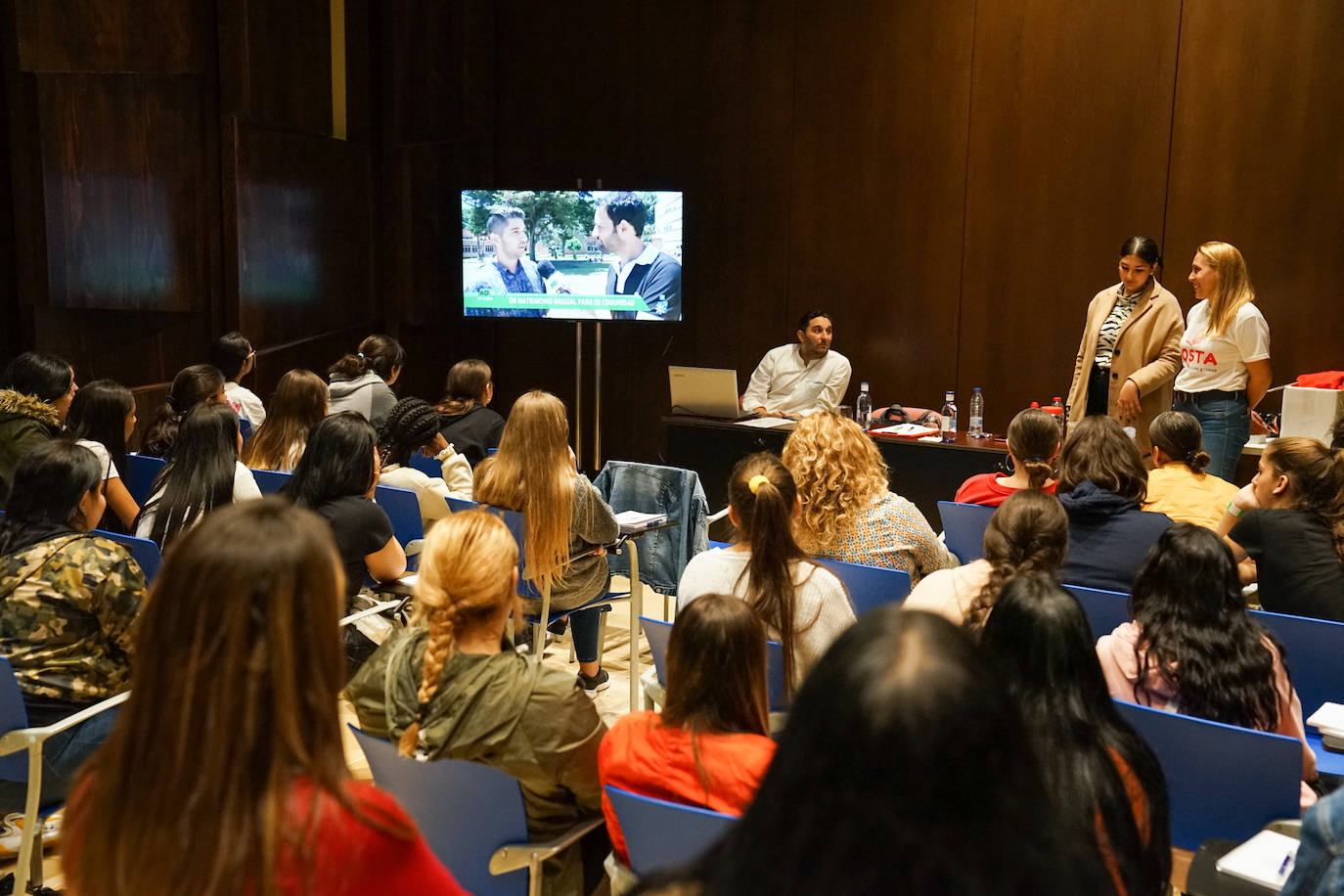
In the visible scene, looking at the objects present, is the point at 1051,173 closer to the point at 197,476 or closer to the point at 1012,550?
the point at 1012,550

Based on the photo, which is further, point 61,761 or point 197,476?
point 197,476

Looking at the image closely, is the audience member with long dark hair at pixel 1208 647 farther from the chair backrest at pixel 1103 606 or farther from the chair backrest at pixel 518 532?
the chair backrest at pixel 518 532

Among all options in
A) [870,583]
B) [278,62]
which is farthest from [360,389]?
[870,583]

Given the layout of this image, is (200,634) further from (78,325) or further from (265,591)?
(78,325)

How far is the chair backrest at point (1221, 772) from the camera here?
209 centimetres

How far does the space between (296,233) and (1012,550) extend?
17.8 ft

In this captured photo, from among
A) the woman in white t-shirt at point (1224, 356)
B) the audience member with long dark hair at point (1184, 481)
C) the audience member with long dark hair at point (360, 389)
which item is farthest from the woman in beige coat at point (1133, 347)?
the audience member with long dark hair at point (360, 389)

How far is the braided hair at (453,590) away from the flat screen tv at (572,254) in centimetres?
→ 535

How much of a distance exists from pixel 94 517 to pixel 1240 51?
6216mm

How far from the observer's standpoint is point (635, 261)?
7.51 metres

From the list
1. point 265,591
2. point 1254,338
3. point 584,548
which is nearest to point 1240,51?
point 1254,338

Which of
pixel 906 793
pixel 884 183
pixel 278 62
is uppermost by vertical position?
pixel 278 62

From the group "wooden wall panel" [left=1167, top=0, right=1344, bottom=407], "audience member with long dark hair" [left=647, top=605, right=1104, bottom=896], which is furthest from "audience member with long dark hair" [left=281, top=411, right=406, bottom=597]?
"wooden wall panel" [left=1167, top=0, right=1344, bottom=407]

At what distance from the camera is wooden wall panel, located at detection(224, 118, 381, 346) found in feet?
20.8
